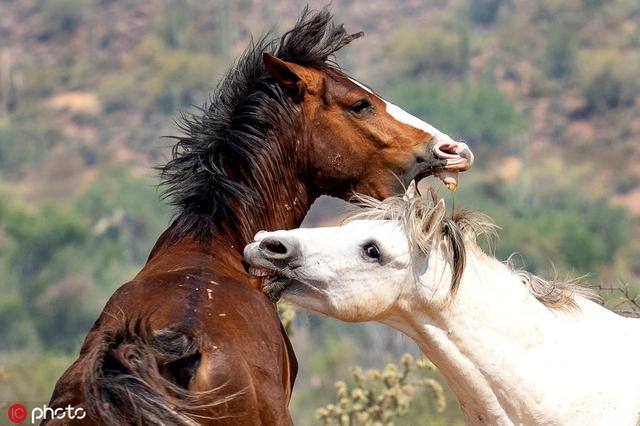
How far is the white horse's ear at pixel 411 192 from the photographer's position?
5.94m

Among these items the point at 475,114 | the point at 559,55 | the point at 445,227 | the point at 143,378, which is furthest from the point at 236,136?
the point at 559,55

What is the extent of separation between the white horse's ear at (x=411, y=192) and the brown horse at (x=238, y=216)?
12cm

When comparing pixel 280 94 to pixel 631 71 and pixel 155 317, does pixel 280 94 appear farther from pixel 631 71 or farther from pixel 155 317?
pixel 631 71

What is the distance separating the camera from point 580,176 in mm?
65375

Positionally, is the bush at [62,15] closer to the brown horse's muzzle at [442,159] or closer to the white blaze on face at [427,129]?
the white blaze on face at [427,129]

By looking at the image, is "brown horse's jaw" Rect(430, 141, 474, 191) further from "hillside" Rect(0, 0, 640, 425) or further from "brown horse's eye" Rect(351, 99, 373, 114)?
"hillside" Rect(0, 0, 640, 425)

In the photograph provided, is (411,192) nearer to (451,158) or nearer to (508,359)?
(451,158)

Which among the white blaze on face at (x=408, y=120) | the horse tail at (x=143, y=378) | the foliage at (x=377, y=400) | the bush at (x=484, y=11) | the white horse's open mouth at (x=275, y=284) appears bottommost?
the bush at (x=484, y=11)

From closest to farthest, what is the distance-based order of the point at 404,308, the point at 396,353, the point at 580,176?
the point at 404,308, the point at 396,353, the point at 580,176

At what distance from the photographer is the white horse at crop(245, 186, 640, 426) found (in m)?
5.74

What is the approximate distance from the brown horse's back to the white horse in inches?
11.1

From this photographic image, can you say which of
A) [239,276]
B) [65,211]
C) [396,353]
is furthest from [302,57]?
[65,211]

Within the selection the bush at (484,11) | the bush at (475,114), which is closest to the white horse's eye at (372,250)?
the bush at (475,114)

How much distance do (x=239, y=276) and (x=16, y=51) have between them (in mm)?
86944
